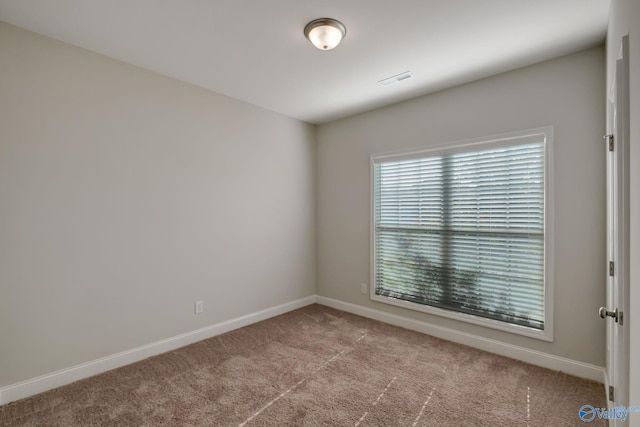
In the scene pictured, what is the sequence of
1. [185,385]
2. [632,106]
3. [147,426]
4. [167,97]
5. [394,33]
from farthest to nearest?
[167,97] < [185,385] < [394,33] < [147,426] < [632,106]

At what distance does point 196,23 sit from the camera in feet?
7.00

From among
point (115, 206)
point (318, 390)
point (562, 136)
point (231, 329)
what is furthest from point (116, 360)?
point (562, 136)

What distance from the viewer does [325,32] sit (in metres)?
2.14

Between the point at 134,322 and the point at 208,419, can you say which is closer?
the point at 208,419

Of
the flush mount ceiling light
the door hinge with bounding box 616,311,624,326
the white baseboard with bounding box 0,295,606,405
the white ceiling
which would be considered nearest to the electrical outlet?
the white baseboard with bounding box 0,295,606,405

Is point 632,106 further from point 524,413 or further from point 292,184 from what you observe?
point 292,184

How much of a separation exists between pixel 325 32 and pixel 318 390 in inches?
103

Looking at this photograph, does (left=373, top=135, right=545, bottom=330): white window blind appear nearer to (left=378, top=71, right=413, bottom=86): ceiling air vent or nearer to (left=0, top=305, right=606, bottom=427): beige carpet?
(left=0, top=305, right=606, bottom=427): beige carpet

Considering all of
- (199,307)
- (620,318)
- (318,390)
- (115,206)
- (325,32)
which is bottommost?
(318,390)

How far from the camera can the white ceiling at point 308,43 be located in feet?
6.47

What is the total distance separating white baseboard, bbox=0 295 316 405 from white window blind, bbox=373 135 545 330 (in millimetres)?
1773

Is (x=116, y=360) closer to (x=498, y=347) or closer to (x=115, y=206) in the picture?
(x=115, y=206)

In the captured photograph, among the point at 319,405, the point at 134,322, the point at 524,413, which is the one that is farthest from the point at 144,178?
the point at 524,413

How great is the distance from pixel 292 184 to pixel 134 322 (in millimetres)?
2390
